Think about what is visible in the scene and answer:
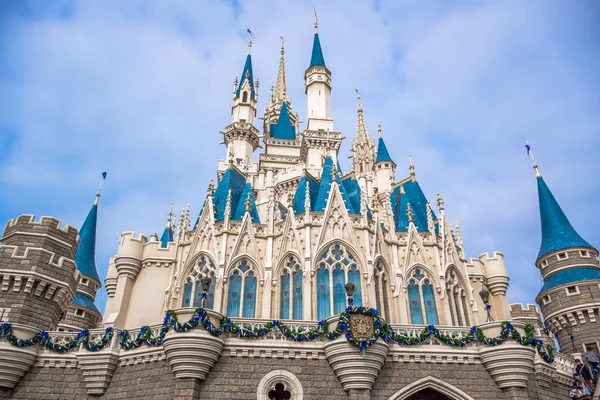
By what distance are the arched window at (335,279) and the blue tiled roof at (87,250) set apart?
1755cm

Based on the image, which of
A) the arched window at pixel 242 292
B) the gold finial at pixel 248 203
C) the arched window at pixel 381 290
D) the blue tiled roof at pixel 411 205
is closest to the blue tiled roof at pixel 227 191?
the gold finial at pixel 248 203

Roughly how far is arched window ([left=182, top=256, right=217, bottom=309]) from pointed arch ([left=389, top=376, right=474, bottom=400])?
379 inches

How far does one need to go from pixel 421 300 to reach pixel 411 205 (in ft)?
20.3

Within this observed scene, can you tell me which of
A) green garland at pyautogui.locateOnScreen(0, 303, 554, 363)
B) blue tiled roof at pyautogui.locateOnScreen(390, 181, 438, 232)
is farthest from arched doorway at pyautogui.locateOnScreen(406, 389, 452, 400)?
blue tiled roof at pyautogui.locateOnScreen(390, 181, 438, 232)

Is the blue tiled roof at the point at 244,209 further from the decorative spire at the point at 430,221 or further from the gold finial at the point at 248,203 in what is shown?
the decorative spire at the point at 430,221

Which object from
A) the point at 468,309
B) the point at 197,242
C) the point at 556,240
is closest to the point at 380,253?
the point at 468,309

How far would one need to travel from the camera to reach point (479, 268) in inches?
961

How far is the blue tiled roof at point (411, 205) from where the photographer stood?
23.7m

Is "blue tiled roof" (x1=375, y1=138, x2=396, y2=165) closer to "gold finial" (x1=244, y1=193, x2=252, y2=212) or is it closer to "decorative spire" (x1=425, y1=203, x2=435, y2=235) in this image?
"decorative spire" (x1=425, y1=203, x2=435, y2=235)

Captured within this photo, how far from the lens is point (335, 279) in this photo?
20078 mm

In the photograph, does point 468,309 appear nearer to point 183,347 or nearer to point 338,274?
point 338,274

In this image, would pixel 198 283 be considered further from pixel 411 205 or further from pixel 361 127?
pixel 361 127

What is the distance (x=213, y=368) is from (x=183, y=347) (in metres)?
1.09

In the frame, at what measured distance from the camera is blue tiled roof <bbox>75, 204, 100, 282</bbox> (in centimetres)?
3023
